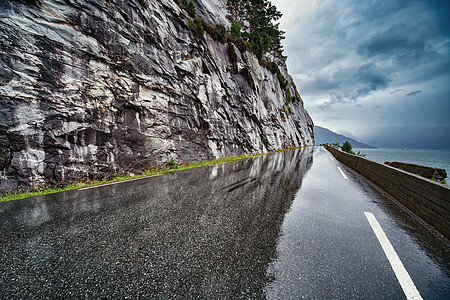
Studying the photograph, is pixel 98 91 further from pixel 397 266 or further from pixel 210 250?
pixel 397 266

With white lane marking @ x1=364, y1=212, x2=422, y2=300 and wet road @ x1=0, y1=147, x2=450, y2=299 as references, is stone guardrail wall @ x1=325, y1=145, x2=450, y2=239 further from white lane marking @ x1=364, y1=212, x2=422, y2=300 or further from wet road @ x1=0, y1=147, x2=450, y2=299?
white lane marking @ x1=364, y1=212, x2=422, y2=300

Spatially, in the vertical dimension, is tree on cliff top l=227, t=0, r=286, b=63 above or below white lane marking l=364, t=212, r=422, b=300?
above

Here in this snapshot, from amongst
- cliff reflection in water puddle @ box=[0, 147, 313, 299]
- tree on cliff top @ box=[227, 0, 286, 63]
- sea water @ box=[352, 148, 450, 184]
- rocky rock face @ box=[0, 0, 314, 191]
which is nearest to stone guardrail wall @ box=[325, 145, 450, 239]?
cliff reflection in water puddle @ box=[0, 147, 313, 299]

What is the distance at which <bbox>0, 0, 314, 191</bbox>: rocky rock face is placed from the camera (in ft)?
20.0

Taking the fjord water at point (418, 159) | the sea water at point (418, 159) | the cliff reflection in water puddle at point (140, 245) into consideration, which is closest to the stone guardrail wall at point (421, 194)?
the cliff reflection in water puddle at point (140, 245)

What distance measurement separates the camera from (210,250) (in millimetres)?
2693

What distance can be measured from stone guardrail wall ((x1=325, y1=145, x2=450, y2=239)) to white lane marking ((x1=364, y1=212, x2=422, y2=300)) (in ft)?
4.28

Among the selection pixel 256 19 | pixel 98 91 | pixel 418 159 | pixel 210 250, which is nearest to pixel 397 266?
pixel 210 250

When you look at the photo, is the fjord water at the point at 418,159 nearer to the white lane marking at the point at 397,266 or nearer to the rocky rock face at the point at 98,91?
the white lane marking at the point at 397,266

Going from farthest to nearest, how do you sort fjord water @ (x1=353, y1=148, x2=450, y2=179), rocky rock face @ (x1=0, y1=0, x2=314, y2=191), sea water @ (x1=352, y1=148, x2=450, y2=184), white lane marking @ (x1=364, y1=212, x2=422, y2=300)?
fjord water @ (x1=353, y1=148, x2=450, y2=179) → sea water @ (x1=352, y1=148, x2=450, y2=184) → rocky rock face @ (x1=0, y1=0, x2=314, y2=191) → white lane marking @ (x1=364, y1=212, x2=422, y2=300)

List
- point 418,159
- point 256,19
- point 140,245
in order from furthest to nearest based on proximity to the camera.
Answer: point 418,159 < point 256,19 < point 140,245

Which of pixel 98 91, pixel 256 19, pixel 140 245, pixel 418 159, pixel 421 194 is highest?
pixel 256 19

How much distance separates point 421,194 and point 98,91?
11.8m

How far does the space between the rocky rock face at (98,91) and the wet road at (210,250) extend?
2.41 meters
